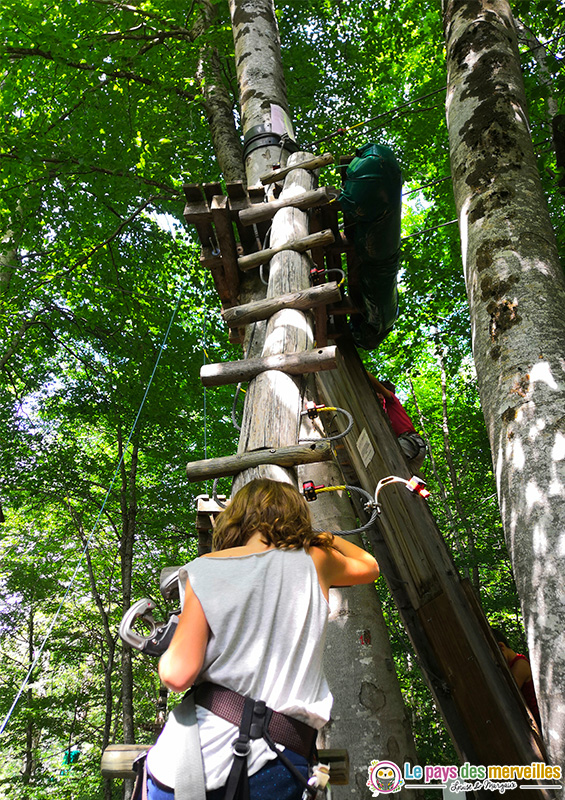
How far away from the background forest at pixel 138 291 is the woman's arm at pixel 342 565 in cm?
416

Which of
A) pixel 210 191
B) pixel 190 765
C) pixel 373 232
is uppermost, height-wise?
pixel 210 191

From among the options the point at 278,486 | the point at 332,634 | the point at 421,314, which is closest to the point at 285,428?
the point at 278,486

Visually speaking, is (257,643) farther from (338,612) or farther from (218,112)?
(218,112)

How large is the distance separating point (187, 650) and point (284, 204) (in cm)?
285

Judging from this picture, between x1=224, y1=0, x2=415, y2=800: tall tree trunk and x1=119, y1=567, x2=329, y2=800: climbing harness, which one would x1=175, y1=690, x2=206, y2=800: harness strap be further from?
x1=224, y1=0, x2=415, y2=800: tall tree trunk

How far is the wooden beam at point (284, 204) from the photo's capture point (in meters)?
3.46

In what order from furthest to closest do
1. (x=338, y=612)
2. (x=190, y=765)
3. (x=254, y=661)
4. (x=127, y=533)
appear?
(x=127, y=533) < (x=338, y=612) < (x=254, y=661) < (x=190, y=765)

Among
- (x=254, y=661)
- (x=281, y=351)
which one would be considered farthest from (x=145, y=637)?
(x=281, y=351)

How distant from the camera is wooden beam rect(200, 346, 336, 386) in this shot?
2379 mm

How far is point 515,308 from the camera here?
7.79 ft

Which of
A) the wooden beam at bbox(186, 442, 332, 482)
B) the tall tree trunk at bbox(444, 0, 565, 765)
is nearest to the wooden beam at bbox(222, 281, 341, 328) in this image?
the tall tree trunk at bbox(444, 0, 565, 765)

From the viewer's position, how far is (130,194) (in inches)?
282

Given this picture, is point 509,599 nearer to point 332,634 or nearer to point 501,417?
point 332,634

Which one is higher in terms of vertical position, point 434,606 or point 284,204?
point 284,204
